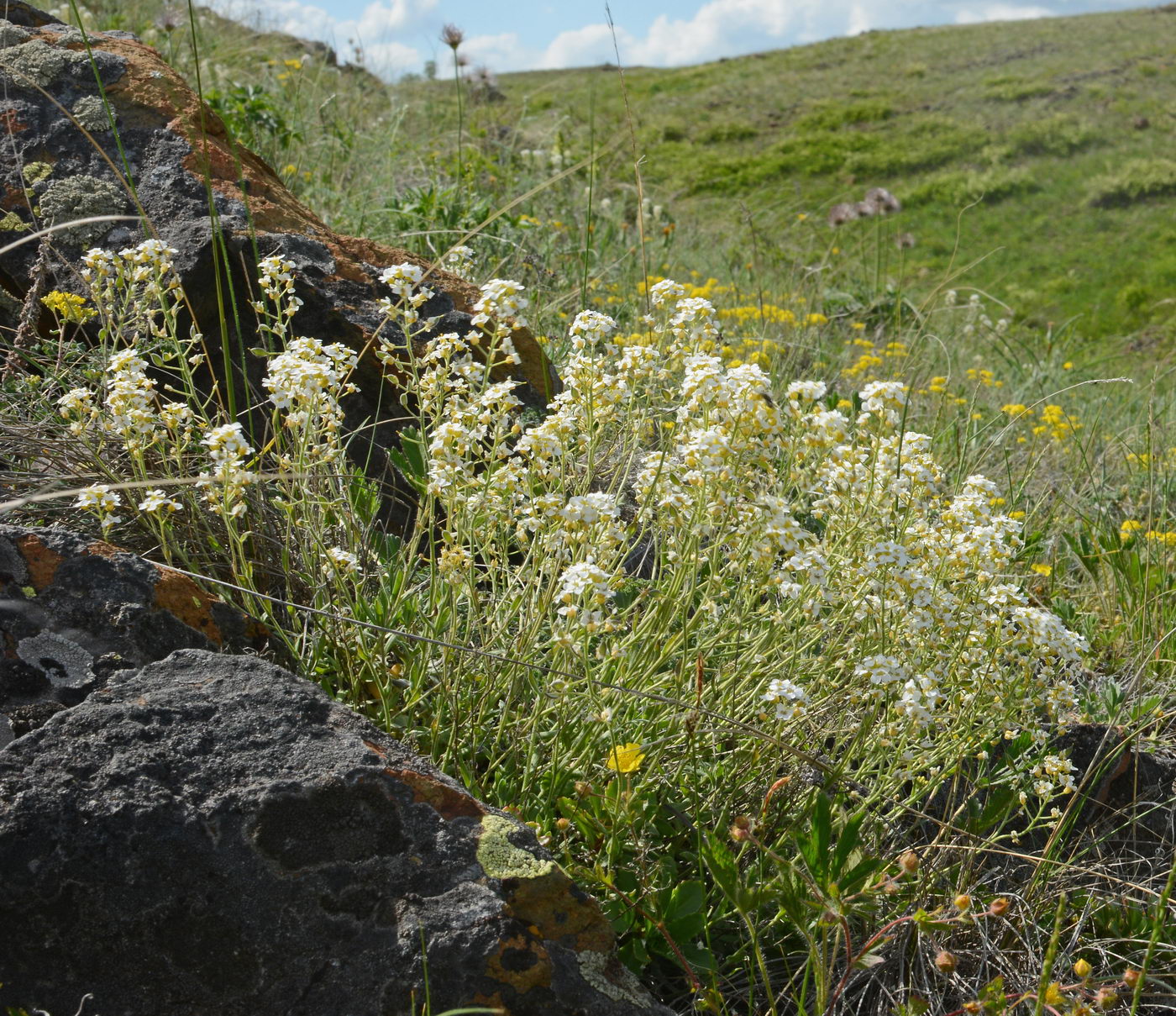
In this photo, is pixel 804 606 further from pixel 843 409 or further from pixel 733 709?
pixel 843 409

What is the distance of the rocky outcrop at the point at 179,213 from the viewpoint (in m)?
2.97

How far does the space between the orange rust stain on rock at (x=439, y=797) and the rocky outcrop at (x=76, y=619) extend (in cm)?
59

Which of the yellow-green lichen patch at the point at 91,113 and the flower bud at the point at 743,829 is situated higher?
the yellow-green lichen patch at the point at 91,113

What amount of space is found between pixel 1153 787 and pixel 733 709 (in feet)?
4.23

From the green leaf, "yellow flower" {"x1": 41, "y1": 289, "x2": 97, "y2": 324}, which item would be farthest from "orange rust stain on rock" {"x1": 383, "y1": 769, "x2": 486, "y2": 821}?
"yellow flower" {"x1": 41, "y1": 289, "x2": 97, "y2": 324}

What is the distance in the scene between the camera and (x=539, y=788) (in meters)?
1.94

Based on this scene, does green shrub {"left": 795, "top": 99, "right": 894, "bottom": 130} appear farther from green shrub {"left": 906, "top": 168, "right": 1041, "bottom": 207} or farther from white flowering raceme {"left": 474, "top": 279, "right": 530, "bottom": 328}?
white flowering raceme {"left": 474, "top": 279, "right": 530, "bottom": 328}

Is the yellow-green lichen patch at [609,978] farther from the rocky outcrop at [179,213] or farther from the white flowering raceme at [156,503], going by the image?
the rocky outcrop at [179,213]

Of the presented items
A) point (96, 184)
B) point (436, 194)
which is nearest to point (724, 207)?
point (436, 194)

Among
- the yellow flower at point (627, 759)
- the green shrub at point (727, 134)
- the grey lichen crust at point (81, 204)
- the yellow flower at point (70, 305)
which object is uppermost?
the green shrub at point (727, 134)

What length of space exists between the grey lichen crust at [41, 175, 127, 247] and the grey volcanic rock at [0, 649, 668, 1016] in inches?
79.0

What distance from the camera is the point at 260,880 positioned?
1409 millimetres

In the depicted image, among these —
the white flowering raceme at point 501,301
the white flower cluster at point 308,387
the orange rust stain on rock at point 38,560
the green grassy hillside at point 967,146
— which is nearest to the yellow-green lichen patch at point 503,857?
the white flower cluster at point 308,387

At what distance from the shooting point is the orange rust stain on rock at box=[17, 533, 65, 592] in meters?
1.76
